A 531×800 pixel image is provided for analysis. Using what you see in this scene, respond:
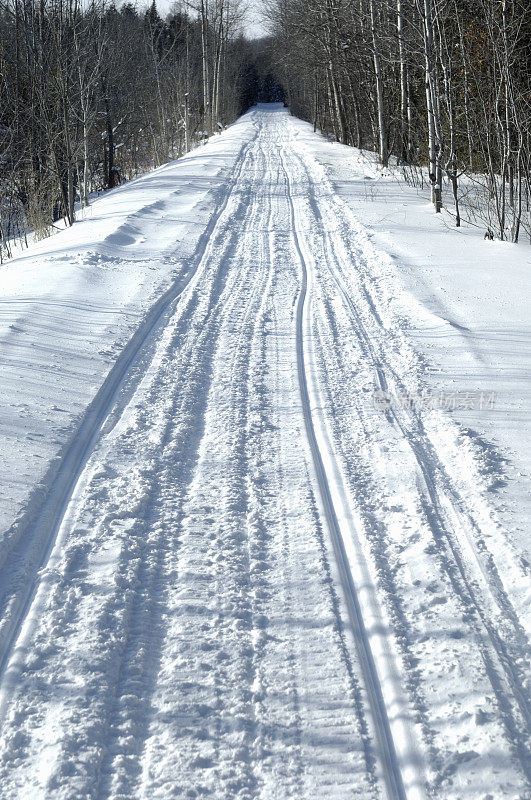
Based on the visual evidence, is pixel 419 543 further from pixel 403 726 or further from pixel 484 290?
pixel 484 290

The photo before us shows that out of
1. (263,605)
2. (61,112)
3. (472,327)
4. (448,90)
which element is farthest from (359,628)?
(61,112)

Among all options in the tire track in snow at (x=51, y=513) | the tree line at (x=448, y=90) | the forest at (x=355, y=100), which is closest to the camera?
the tire track in snow at (x=51, y=513)

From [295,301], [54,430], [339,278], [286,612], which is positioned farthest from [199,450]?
[339,278]

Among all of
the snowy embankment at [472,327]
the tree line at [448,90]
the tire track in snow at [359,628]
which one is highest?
the tree line at [448,90]

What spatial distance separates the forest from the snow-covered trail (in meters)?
6.61

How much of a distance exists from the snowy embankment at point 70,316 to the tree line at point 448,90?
4.67 meters

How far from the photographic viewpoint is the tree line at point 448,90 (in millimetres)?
9555

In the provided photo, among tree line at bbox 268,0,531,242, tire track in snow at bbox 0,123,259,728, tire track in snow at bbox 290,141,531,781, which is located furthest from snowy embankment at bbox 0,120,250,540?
tree line at bbox 268,0,531,242

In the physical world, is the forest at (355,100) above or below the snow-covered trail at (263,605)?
above

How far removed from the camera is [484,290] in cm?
753

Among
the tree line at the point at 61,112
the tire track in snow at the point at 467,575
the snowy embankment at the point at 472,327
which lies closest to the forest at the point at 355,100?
the tree line at the point at 61,112

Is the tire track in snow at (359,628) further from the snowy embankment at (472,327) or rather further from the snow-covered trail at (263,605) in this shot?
the snowy embankment at (472,327)

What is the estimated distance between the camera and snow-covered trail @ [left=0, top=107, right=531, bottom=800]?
88.4 inches

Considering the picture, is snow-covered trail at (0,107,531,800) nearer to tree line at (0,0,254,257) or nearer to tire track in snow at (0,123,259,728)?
tire track in snow at (0,123,259,728)
